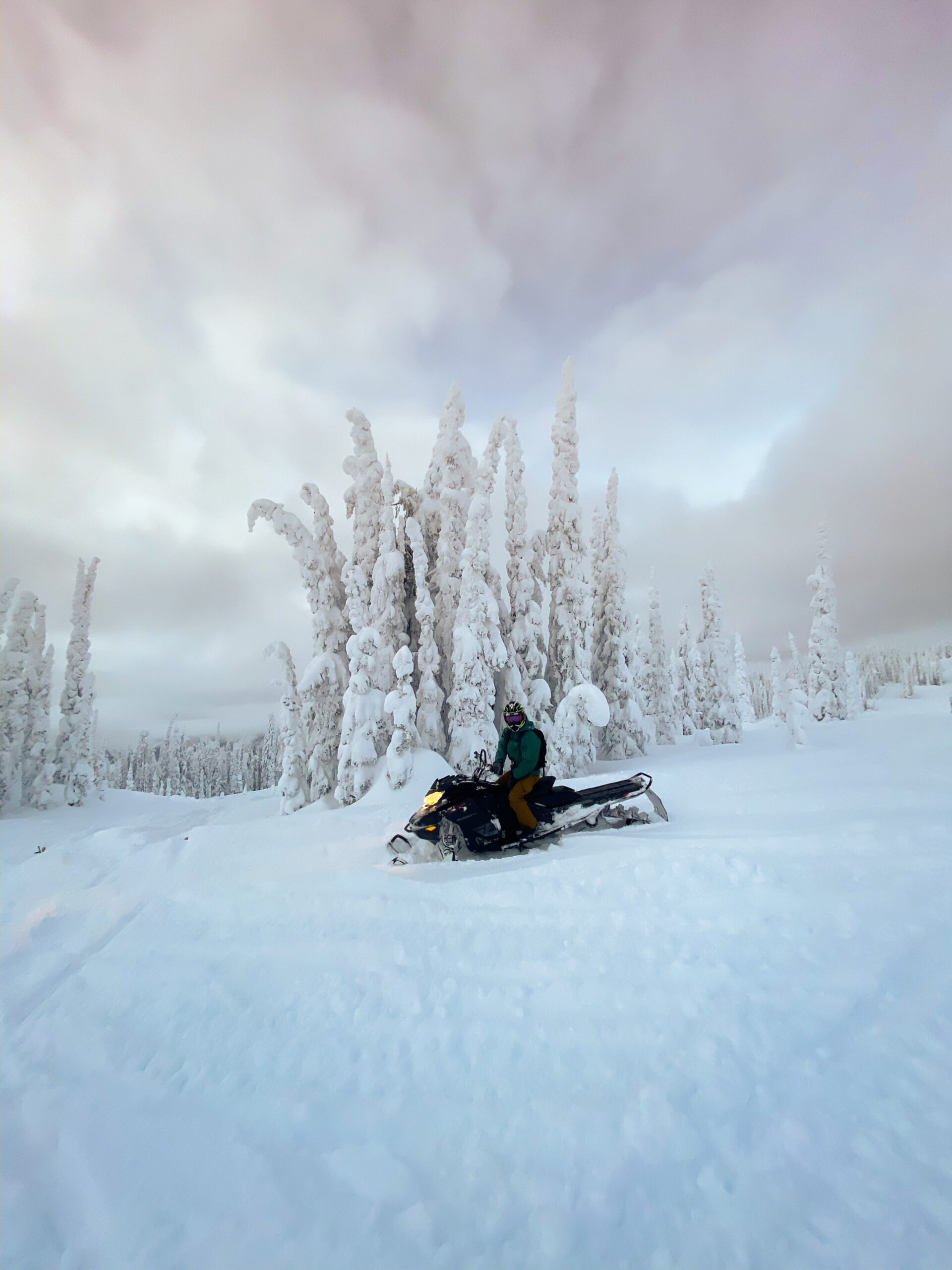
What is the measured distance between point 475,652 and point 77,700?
80.4 ft

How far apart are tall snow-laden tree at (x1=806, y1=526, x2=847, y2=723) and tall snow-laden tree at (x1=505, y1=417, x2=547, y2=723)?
21.8 metres

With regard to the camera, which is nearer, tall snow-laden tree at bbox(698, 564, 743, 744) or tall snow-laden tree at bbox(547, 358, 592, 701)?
tall snow-laden tree at bbox(547, 358, 592, 701)

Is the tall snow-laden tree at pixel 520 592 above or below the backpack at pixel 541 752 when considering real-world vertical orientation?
above

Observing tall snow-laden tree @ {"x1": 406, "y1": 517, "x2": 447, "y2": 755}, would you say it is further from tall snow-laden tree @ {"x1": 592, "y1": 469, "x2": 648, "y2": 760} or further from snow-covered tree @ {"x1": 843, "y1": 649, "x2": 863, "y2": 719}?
snow-covered tree @ {"x1": 843, "y1": 649, "x2": 863, "y2": 719}

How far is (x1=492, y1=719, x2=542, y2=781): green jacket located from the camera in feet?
24.1

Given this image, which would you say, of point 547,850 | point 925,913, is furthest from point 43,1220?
point 547,850

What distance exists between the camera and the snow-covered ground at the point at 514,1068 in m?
1.88

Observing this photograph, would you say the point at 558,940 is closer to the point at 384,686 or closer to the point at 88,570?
the point at 384,686

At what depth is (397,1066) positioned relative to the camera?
2.81 m

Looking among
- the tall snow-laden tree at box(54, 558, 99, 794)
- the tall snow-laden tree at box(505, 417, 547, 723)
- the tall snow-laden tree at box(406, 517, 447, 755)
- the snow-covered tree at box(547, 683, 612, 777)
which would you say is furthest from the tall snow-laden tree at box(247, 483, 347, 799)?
the tall snow-laden tree at box(54, 558, 99, 794)

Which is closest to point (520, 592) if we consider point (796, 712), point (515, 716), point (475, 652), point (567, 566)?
point (567, 566)

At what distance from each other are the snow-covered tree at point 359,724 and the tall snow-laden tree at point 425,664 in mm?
1622

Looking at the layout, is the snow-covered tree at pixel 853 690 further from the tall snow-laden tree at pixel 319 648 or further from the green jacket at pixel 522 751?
the green jacket at pixel 522 751

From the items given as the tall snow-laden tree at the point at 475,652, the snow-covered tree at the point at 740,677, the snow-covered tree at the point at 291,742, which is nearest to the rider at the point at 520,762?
the tall snow-laden tree at the point at 475,652
